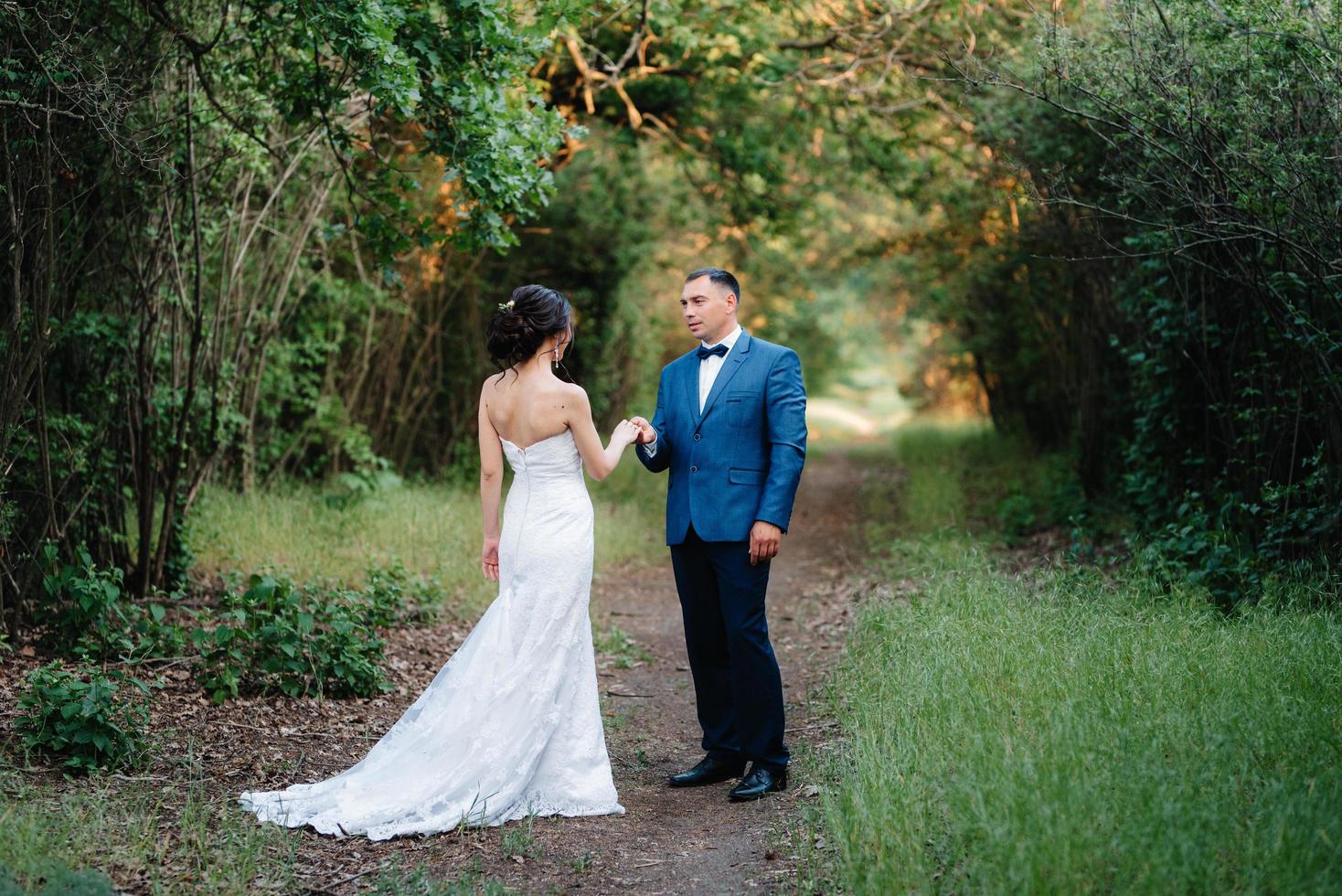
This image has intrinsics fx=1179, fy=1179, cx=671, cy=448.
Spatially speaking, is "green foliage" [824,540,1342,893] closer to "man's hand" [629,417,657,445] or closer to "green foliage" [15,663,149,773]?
"man's hand" [629,417,657,445]

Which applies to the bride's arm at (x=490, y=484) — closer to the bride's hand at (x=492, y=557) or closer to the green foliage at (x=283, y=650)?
the bride's hand at (x=492, y=557)

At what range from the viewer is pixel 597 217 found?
46.2 ft

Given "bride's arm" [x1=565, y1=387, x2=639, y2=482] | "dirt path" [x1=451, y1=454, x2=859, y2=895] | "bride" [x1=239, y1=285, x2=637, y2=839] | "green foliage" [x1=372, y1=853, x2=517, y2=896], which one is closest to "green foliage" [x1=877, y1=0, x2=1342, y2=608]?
"dirt path" [x1=451, y1=454, x2=859, y2=895]

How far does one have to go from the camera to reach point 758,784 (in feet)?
15.8

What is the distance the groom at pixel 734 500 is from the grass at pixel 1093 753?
40 cm

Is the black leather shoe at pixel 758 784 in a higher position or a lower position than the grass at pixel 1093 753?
lower

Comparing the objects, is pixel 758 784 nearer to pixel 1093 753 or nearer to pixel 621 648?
pixel 1093 753

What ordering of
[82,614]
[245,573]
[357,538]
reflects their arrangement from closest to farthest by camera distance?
[82,614], [245,573], [357,538]

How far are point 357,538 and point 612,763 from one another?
4.44 meters

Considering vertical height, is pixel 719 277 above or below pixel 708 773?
above

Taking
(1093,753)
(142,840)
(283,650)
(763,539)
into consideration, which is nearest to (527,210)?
(283,650)

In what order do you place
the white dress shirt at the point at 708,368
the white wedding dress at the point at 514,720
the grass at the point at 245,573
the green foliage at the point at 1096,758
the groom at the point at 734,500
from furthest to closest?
the white dress shirt at the point at 708,368
the groom at the point at 734,500
the white wedding dress at the point at 514,720
the grass at the point at 245,573
the green foliage at the point at 1096,758

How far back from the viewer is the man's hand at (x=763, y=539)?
470 centimetres

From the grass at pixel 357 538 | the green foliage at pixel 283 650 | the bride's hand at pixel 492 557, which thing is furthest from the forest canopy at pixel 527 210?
the bride's hand at pixel 492 557
